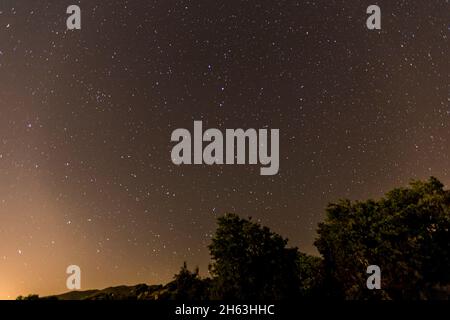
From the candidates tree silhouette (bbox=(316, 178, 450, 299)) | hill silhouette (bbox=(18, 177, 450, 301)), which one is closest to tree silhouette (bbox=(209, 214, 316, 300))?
hill silhouette (bbox=(18, 177, 450, 301))

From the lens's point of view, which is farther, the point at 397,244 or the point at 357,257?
the point at 357,257

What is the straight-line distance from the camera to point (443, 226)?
106 feet

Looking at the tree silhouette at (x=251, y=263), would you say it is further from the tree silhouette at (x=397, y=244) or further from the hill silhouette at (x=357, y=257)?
the tree silhouette at (x=397, y=244)

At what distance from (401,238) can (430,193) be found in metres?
4.02

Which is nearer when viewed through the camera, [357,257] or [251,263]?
[251,263]

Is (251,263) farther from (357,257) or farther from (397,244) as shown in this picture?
(397,244)

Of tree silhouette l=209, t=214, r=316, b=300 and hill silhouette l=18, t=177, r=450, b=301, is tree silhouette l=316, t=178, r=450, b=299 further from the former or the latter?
tree silhouette l=209, t=214, r=316, b=300

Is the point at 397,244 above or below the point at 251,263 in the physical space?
above

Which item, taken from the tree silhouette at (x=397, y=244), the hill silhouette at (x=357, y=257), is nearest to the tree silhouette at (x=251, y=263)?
the hill silhouette at (x=357, y=257)

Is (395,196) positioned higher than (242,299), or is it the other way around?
(395,196)

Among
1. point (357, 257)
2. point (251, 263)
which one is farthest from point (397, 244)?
point (251, 263)
